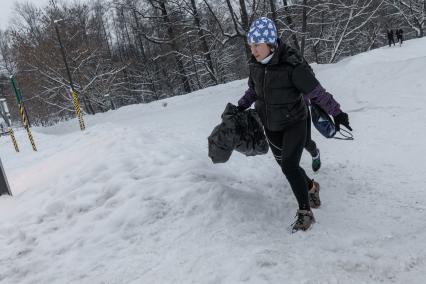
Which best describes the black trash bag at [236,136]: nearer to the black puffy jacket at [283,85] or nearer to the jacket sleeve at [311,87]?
the black puffy jacket at [283,85]

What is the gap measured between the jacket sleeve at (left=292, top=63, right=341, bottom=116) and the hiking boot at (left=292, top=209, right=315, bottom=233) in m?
0.93

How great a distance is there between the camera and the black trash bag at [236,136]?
4.87 metres

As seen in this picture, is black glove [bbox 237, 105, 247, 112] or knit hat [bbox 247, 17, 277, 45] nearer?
knit hat [bbox 247, 17, 277, 45]

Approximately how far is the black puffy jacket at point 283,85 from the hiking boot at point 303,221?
0.79 meters

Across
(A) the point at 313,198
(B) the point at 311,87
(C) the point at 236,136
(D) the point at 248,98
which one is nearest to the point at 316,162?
(A) the point at 313,198

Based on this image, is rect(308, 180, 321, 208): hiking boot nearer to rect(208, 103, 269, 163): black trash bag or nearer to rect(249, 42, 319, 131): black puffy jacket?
rect(208, 103, 269, 163): black trash bag

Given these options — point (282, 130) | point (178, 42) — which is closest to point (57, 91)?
point (178, 42)

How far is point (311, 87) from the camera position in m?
3.93

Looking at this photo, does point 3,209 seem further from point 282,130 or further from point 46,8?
point 46,8

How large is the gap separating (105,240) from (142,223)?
15.1 inches

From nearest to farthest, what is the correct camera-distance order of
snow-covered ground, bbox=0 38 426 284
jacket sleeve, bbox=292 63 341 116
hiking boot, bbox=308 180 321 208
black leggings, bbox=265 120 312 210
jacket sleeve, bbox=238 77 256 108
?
1. snow-covered ground, bbox=0 38 426 284
2. jacket sleeve, bbox=292 63 341 116
3. black leggings, bbox=265 120 312 210
4. jacket sleeve, bbox=238 77 256 108
5. hiking boot, bbox=308 180 321 208

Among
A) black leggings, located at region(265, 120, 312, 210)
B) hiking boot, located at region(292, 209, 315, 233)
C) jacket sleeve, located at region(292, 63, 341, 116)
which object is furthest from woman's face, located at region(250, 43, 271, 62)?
hiking boot, located at region(292, 209, 315, 233)

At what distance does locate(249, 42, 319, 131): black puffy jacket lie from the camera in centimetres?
396

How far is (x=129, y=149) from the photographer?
6176 mm
